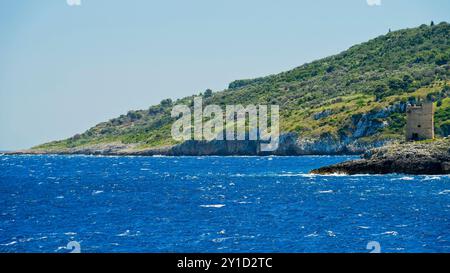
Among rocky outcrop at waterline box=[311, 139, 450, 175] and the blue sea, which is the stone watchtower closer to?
rocky outcrop at waterline box=[311, 139, 450, 175]

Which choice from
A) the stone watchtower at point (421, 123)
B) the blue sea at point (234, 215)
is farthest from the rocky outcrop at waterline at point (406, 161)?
the stone watchtower at point (421, 123)

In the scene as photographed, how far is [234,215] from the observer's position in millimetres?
66188

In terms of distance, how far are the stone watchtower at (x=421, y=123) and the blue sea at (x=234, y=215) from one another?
1565cm

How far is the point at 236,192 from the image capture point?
90.6 m

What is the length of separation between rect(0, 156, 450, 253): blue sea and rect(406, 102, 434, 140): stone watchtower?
15.7m

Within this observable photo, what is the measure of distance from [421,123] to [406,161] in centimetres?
1417

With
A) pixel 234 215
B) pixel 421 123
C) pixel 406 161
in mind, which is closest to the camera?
pixel 234 215

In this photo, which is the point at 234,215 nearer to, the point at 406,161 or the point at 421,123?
the point at 406,161

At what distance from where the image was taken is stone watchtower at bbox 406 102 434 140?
121 m

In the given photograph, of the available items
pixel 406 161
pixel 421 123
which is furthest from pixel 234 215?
pixel 421 123

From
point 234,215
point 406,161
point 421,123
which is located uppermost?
point 421,123

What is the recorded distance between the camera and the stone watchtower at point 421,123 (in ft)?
398
